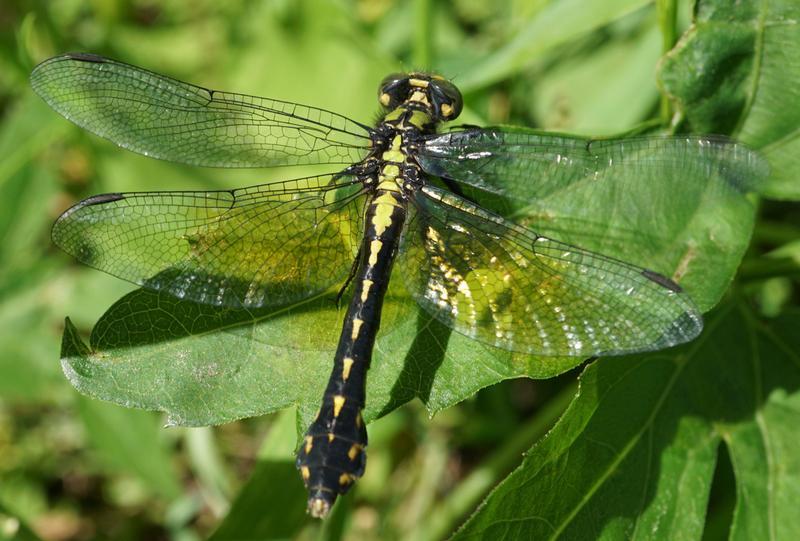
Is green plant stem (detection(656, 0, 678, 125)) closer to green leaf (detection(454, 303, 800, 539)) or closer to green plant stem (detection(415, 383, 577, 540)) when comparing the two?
green leaf (detection(454, 303, 800, 539))

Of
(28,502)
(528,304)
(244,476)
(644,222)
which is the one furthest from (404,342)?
(28,502)

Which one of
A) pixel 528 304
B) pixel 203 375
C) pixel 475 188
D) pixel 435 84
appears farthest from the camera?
pixel 435 84

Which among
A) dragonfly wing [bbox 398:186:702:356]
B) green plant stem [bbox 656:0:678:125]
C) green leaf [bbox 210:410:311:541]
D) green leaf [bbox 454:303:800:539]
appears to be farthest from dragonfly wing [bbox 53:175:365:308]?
green plant stem [bbox 656:0:678:125]

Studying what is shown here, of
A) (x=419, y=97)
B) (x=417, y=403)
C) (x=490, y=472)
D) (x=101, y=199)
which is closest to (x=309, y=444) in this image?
(x=101, y=199)

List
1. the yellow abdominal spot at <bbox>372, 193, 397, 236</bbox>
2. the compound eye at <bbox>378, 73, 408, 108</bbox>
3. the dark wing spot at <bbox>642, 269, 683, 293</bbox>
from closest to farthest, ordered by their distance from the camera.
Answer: the dark wing spot at <bbox>642, 269, 683, 293</bbox> → the yellow abdominal spot at <bbox>372, 193, 397, 236</bbox> → the compound eye at <bbox>378, 73, 408, 108</bbox>

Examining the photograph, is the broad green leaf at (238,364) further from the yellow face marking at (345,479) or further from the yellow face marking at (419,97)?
the yellow face marking at (419,97)

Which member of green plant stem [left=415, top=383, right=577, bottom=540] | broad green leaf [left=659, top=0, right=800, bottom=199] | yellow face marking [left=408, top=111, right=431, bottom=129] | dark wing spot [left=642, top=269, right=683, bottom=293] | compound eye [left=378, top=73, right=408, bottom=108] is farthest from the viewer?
green plant stem [left=415, top=383, right=577, bottom=540]

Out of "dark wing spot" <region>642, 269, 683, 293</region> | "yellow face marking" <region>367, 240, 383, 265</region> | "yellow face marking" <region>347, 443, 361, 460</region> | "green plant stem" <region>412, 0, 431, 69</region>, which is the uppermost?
"green plant stem" <region>412, 0, 431, 69</region>

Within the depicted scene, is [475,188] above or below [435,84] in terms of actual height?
below

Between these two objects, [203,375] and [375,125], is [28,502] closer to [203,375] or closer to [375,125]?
[203,375]
